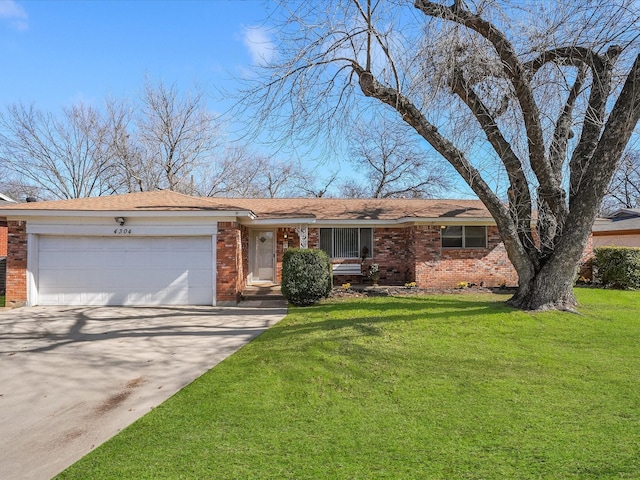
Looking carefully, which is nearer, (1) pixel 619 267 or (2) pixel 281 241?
Answer: (1) pixel 619 267

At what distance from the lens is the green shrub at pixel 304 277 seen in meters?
10.2

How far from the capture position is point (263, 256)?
14977 mm

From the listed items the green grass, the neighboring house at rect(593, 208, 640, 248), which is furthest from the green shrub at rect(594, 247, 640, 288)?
the green grass

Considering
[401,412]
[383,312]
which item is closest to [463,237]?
[383,312]

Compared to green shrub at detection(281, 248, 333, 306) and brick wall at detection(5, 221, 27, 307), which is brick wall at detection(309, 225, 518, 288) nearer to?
green shrub at detection(281, 248, 333, 306)

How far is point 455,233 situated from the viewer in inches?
546

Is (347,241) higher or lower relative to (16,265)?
higher

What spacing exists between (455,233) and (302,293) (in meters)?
6.61

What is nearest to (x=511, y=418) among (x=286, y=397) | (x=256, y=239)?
(x=286, y=397)

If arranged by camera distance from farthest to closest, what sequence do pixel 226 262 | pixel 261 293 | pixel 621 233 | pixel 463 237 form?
pixel 621 233 → pixel 463 237 → pixel 261 293 → pixel 226 262

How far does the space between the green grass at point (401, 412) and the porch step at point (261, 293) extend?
488 cm

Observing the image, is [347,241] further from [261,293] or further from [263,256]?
[261,293]

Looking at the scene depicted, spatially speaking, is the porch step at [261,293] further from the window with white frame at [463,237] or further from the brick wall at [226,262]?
the window with white frame at [463,237]

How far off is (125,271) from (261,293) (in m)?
3.98
